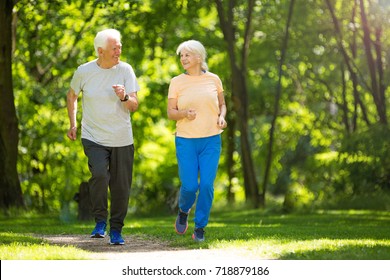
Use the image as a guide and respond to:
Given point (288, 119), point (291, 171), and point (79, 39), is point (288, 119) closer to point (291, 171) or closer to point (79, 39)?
point (291, 171)

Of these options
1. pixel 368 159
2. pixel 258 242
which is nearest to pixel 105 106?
pixel 258 242

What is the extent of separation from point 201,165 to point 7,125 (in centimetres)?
848

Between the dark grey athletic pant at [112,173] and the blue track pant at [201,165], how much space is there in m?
0.62

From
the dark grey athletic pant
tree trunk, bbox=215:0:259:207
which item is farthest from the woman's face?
tree trunk, bbox=215:0:259:207

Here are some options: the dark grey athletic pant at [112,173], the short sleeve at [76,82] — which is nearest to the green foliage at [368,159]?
the dark grey athletic pant at [112,173]

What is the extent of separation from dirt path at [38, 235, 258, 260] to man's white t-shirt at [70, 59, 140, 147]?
1.19 meters

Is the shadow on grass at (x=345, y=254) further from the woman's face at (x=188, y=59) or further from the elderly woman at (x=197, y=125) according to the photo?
the woman's face at (x=188, y=59)

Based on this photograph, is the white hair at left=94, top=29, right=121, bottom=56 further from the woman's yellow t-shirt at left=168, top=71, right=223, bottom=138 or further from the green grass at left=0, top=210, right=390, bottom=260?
the green grass at left=0, top=210, right=390, bottom=260

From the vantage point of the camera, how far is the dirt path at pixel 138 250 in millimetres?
9432

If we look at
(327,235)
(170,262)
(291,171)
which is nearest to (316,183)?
(291,171)

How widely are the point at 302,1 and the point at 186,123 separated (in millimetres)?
17434

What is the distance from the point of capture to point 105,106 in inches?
419

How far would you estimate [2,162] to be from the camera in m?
18.1

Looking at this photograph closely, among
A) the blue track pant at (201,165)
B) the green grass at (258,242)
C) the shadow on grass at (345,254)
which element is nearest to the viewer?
the shadow on grass at (345,254)
